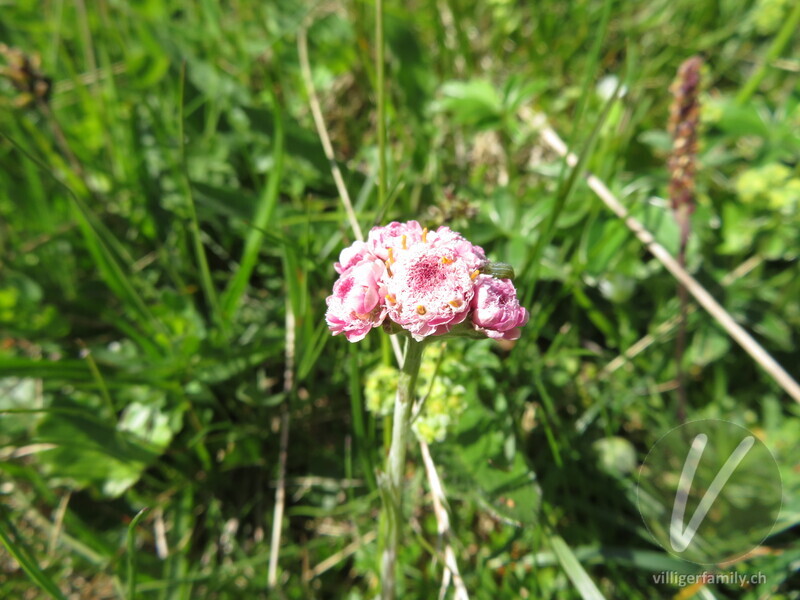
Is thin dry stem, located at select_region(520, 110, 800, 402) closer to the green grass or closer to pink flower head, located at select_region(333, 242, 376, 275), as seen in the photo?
the green grass

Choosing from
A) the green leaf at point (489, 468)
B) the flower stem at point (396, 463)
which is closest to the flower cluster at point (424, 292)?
the flower stem at point (396, 463)

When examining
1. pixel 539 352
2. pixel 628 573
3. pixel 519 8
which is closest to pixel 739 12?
pixel 519 8

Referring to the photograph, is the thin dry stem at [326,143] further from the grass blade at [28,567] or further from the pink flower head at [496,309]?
the grass blade at [28,567]

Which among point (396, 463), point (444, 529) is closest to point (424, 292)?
point (396, 463)

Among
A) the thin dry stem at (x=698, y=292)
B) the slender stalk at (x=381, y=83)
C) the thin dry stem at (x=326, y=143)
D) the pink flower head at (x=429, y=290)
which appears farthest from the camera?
the thin dry stem at (x=326, y=143)

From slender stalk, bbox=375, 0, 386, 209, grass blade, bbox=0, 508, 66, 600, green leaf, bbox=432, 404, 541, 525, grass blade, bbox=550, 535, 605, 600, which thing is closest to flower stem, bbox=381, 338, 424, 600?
green leaf, bbox=432, 404, 541, 525

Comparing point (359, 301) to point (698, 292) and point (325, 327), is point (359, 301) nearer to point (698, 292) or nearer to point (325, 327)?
point (325, 327)
